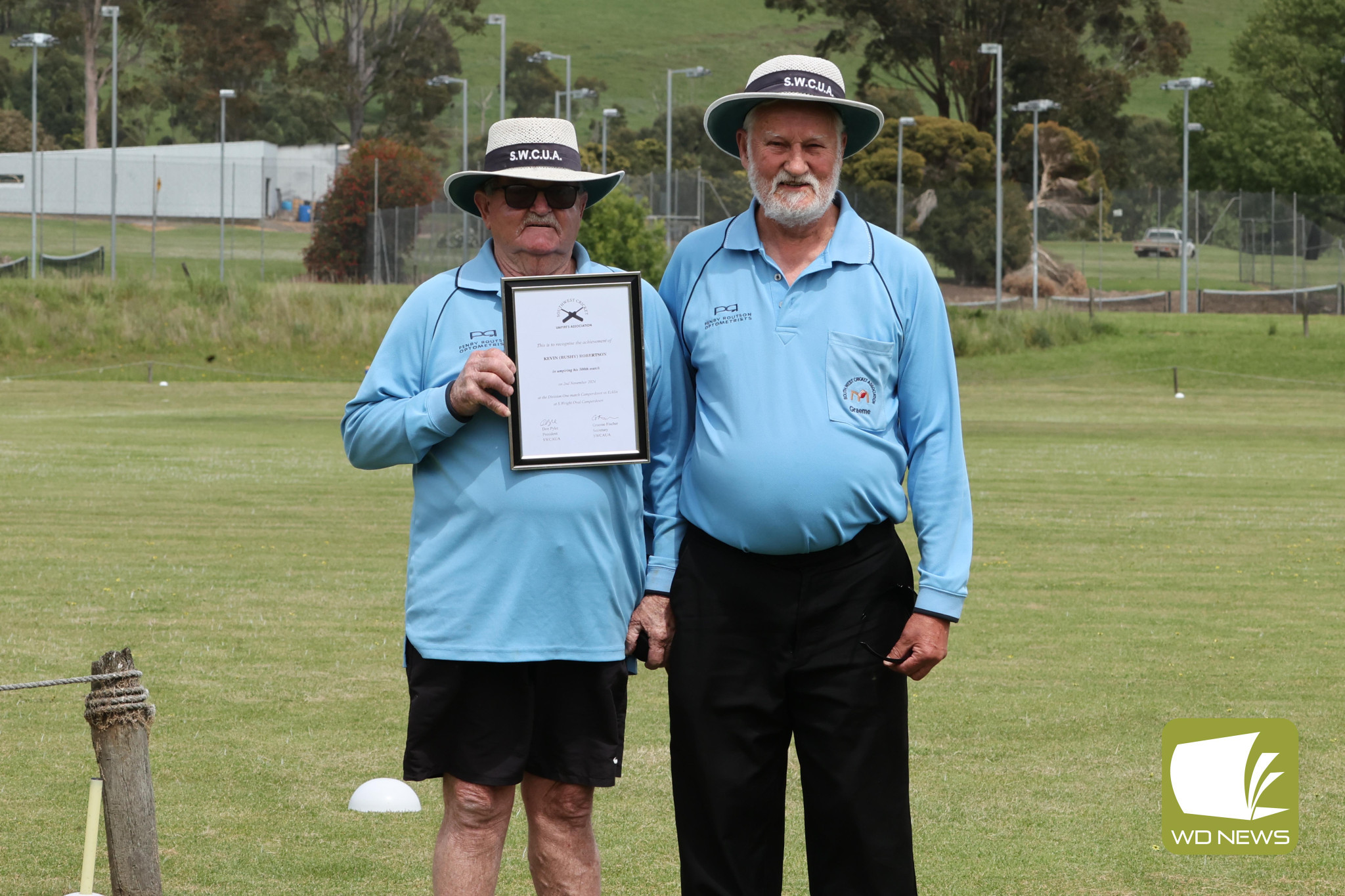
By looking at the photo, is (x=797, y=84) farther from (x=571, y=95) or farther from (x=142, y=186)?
(x=142, y=186)

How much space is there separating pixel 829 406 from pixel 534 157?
38.6 inches

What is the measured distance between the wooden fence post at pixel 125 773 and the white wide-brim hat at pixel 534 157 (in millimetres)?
1569

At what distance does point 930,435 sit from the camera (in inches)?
172

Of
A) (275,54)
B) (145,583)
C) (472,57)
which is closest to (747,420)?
(145,583)

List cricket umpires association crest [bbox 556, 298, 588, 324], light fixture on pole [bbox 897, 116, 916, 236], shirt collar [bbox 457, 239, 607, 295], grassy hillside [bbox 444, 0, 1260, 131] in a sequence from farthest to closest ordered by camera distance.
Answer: grassy hillside [bbox 444, 0, 1260, 131] → light fixture on pole [bbox 897, 116, 916, 236] → shirt collar [bbox 457, 239, 607, 295] → cricket umpires association crest [bbox 556, 298, 588, 324]

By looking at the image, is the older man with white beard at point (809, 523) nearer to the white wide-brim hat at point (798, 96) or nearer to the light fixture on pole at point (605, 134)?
the white wide-brim hat at point (798, 96)

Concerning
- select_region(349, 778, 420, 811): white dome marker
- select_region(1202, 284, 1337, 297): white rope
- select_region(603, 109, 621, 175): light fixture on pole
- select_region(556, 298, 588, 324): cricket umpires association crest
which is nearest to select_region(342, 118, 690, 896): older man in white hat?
select_region(556, 298, 588, 324): cricket umpires association crest

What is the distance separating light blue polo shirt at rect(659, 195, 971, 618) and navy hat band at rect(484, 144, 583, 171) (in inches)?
18.6

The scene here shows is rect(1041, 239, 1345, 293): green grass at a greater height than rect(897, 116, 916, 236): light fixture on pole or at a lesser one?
lesser

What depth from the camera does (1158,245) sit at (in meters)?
61.6

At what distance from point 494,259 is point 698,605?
102 centimetres

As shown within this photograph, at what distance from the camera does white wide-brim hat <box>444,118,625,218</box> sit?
450cm

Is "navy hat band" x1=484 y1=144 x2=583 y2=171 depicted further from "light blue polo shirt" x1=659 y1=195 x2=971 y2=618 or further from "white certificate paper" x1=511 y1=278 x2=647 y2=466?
"light blue polo shirt" x1=659 y1=195 x2=971 y2=618

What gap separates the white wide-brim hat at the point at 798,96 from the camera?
14.5 ft
